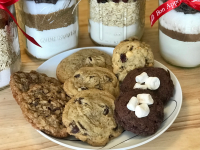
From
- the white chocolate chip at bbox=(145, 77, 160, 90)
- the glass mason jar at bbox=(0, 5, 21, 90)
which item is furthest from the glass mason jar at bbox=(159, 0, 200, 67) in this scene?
the glass mason jar at bbox=(0, 5, 21, 90)

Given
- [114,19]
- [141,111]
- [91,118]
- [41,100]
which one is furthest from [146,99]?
[114,19]

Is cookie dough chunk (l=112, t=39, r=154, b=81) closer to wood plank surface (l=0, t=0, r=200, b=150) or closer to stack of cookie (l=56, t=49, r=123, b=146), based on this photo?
stack of cookie (l=56, t=49, r=123, b=146)

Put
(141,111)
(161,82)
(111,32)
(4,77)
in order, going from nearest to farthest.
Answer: (141,111) < (161,82) < (4,77) < (111,32)

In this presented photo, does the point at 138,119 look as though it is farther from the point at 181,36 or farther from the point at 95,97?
the point at 181,36

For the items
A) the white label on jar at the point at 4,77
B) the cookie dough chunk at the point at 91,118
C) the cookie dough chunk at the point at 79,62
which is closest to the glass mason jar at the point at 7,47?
the white label on jar at the point at 4,77

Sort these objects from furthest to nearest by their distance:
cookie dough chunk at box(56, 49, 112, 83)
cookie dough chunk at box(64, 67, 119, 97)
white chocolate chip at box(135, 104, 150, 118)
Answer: cookie dough chunk at box(56, 49, 112, 83)
cookie dough chunk at box(64, 67, 119, 97)
white chocolate chip at box(135, 104, 150, 118)

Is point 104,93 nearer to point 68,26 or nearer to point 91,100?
point 91,100

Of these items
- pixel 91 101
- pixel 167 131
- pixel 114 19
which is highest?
pixel 114 19
